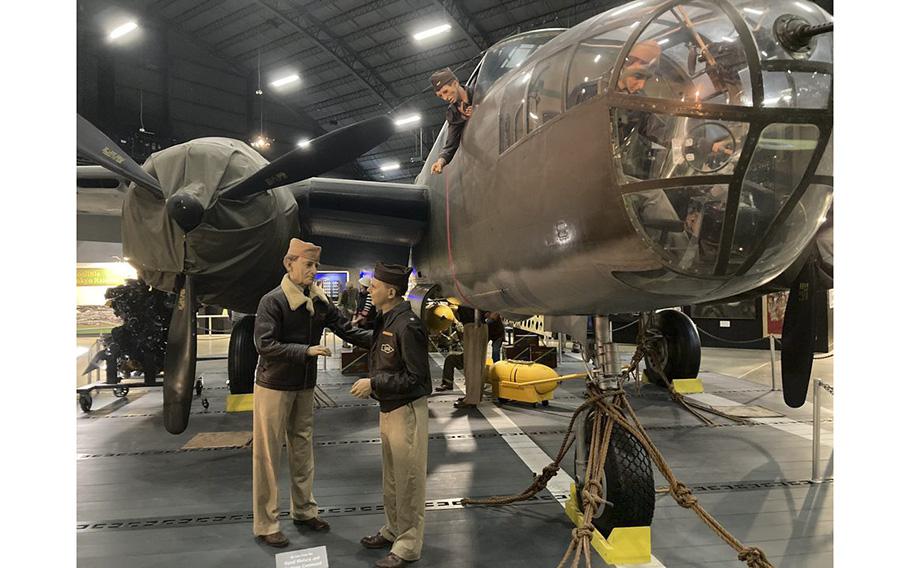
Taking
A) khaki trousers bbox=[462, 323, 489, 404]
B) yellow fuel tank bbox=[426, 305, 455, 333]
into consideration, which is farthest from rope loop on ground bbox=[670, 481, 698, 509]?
yellow fuel tank bbox=[426, 305, 455, 333]

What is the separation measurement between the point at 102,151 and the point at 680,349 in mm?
8541

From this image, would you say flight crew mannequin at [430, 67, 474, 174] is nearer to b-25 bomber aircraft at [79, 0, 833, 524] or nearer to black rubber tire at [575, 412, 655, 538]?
b-25 bomber aircraft at [79, 0, 833, 524]

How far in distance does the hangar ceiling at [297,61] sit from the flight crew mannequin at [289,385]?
13.6 feet

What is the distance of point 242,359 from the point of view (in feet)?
24.8

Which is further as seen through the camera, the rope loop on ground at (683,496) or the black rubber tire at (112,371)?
the black rubber tire at (112,371)

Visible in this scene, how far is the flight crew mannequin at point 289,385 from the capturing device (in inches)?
136

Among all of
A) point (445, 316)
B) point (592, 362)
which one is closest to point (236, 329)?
point (445, 316)

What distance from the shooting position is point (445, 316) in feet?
27.4

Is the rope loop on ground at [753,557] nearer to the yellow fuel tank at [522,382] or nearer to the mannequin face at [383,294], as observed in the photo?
→ the mannequin face at [383,294]

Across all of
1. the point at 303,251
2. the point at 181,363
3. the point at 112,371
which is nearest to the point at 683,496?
the point at 303,251

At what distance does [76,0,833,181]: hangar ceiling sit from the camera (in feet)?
26.7

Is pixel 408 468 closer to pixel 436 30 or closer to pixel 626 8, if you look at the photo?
pixel 626 8

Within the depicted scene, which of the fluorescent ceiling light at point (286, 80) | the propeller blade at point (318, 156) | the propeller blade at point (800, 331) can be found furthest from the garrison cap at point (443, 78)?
the fluorescent ceiling light at point (286, 80)
